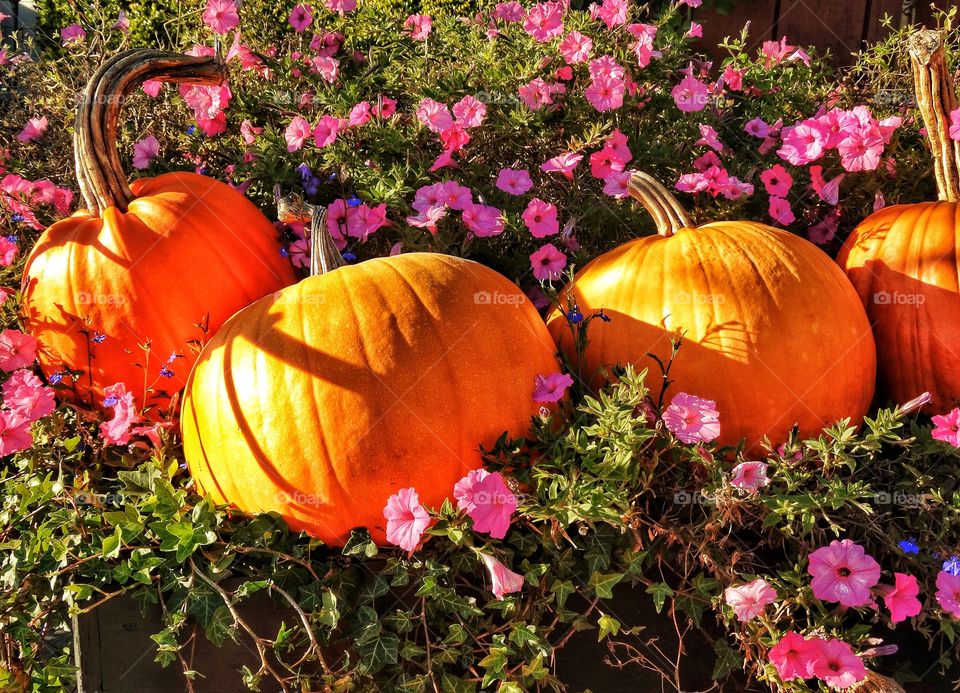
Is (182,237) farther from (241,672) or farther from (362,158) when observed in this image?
(241,672)

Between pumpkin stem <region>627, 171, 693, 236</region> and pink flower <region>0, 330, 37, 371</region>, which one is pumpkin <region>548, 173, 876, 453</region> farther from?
pink flower <region>0, 330, 37, 371</region>

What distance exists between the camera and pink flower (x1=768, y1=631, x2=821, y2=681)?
4.81 ft

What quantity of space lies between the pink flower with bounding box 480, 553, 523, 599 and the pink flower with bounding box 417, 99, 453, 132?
4.09 feet

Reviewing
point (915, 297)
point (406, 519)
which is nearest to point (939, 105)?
point (915, 297)

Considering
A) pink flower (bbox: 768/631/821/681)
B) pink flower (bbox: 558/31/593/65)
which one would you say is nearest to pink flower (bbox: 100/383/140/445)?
pink flower (bbox: 768/631/821/681)

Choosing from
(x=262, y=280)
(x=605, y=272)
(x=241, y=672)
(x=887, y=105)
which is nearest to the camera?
(x=241, y=672)

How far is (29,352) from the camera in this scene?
6.62ft

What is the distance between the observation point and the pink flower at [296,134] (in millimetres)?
2463

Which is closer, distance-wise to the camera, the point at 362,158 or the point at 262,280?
the point at 262,280

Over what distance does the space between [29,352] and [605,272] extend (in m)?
1.31

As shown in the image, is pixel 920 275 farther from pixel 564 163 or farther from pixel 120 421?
pixel 120 421

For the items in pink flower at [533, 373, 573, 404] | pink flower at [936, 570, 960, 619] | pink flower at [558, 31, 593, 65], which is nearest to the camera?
pink flower at [936, 570, 960, 619]

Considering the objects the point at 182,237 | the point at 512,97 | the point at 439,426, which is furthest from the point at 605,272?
the point at 182,237

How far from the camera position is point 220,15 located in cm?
270
